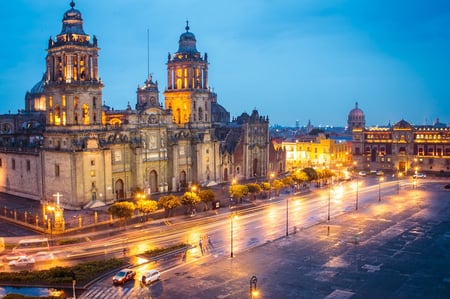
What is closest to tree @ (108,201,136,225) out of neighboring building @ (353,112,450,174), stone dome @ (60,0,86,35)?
stone dome @ (60,0,86,35)

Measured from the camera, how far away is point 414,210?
87.3 meters

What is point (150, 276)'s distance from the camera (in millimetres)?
49156

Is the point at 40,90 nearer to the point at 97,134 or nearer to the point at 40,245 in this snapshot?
the point at 97,134

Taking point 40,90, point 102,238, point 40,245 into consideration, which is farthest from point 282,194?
point 40,90

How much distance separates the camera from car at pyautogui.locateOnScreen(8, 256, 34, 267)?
2189 inches

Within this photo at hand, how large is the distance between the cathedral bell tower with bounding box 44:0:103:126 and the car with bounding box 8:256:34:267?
35023mm

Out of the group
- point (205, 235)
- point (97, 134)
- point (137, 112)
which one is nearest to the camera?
point (205, 235)

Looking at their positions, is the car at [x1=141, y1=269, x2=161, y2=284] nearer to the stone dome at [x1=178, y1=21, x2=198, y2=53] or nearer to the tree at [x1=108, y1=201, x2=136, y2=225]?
the tree at [x1=108, y1=201, x2=136, y2=225]

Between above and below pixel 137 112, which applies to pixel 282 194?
below

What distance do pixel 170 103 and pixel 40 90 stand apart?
36207mm

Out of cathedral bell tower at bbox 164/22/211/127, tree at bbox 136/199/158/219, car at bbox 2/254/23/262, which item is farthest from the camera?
cathedral bell tower at bbox 164/22/211/127

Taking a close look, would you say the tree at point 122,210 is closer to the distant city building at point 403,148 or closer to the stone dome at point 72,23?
the stone dome at point 72,23

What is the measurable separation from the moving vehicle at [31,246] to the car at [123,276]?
1721cm

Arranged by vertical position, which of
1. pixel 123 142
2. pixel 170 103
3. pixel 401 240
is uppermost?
pixel 170 103
